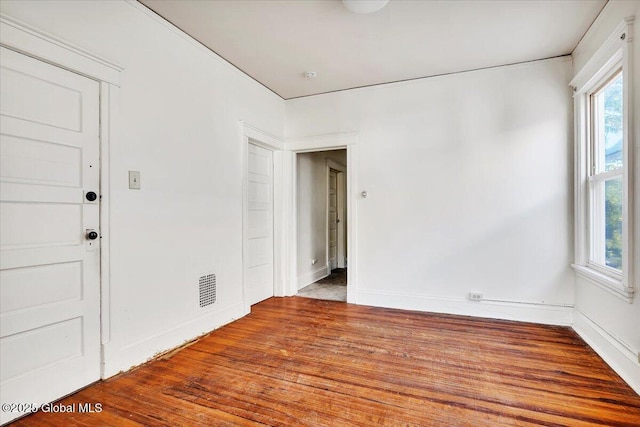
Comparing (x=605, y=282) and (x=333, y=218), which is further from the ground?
(x=333, y=218)

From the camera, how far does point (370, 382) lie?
80.7 inches

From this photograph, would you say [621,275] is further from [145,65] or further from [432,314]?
[145,65]

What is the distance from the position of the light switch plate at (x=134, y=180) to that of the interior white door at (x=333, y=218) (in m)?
3.69

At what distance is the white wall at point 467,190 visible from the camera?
10.3 ft

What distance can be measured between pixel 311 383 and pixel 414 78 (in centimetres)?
327

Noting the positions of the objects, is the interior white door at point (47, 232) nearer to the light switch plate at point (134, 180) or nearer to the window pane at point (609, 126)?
the light switch plate at point (134, 180)

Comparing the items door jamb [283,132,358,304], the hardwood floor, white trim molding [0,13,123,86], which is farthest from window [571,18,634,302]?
white trim molding [0,13,123,86]

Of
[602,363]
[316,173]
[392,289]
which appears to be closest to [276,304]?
[392,289]

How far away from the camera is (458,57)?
3107 mm

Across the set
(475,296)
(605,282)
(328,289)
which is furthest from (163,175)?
(605,282)

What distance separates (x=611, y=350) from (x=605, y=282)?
0.49 metres

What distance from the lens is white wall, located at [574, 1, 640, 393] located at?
1986mm

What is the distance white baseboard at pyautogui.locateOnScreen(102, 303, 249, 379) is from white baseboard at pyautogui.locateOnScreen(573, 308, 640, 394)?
3128 mm

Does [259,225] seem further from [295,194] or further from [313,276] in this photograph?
[313,276]
